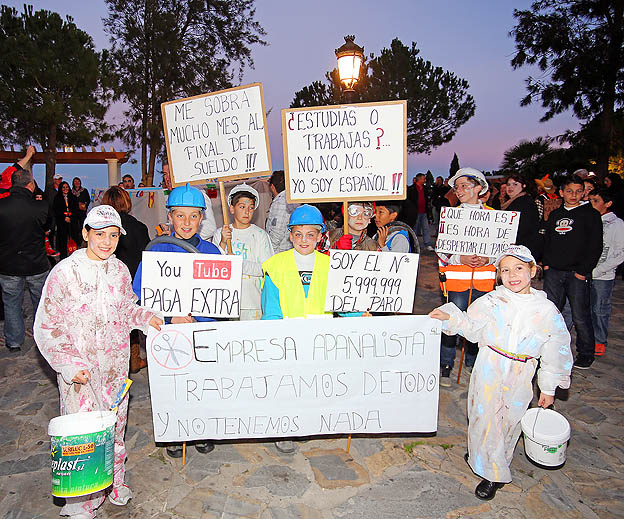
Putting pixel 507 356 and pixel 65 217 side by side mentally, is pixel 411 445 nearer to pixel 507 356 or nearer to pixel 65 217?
pixel 507 356

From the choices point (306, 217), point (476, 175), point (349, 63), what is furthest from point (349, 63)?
point (306, 217)

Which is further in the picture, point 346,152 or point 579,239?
point 579,239

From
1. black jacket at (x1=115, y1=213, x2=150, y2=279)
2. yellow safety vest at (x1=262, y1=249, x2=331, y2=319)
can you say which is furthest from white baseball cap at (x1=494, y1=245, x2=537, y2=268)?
black jacket at (x1=115, y1=213, x2=150, y2=279)

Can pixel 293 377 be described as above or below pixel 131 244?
below

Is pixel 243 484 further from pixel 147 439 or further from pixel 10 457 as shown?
pixel 10 457

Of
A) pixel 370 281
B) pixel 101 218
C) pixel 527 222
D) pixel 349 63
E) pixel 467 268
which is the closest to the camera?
pixel 101 218

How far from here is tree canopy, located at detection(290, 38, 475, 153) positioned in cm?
3534

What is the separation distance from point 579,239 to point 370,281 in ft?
10.5

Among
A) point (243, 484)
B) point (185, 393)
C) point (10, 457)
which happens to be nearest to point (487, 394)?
point (243, 484)

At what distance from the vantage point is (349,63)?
822 cm

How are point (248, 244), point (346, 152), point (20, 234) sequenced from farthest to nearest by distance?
point (20, 234), point (248, 244), point (346, 152)

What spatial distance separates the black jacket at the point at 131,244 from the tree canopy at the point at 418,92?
31.4 m

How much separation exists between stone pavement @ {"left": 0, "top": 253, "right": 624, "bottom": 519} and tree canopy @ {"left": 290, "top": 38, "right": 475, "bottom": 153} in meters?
32.9

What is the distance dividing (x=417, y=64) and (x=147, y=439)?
36.5m
